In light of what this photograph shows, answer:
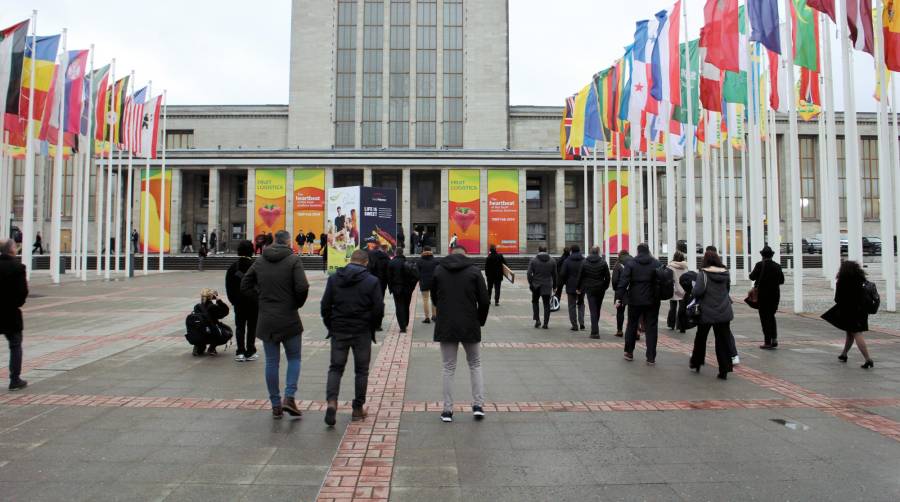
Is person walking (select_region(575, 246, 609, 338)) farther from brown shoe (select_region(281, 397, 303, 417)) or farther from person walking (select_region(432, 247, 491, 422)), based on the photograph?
brown shoe (select_region(281, 397, 303, 417))

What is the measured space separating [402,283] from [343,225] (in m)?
10.8

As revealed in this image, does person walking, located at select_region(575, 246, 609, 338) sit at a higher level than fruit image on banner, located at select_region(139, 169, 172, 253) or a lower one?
lower

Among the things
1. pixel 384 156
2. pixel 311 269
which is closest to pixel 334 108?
pixel 384 156

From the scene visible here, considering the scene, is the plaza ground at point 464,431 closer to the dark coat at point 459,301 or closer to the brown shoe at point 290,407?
the brown shoe at point 290,407

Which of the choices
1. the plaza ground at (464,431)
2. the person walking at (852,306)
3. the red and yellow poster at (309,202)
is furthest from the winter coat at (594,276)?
the red and yellow poster at (309,202)

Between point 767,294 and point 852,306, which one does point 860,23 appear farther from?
point 852,306

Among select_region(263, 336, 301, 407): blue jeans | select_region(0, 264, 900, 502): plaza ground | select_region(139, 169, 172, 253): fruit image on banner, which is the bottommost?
select_region(0, 264, 900, 502): plaza ground

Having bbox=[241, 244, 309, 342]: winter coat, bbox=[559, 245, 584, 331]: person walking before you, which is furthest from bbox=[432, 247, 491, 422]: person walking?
bbox=[559, 245, 584, 331]: person walking

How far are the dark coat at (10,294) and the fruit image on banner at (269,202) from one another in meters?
39.5

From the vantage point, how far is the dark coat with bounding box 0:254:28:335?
686 cm

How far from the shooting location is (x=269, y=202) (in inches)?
1810

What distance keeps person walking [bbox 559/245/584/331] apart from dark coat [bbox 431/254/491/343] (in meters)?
6.66

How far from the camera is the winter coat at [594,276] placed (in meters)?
11.5

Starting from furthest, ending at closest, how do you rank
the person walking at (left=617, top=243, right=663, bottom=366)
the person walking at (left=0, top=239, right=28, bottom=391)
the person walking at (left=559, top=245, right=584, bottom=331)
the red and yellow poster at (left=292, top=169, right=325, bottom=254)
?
the red and yellow poster at (left=292, top=169, right=325, bottom=254) → the person walking at (left=559, top=245, right=584, bottom=331) → the person walking at (left=617, top=243, right=663, bottom=366) → the person walking at (left=0, top=239, right=28, bottom=391)
